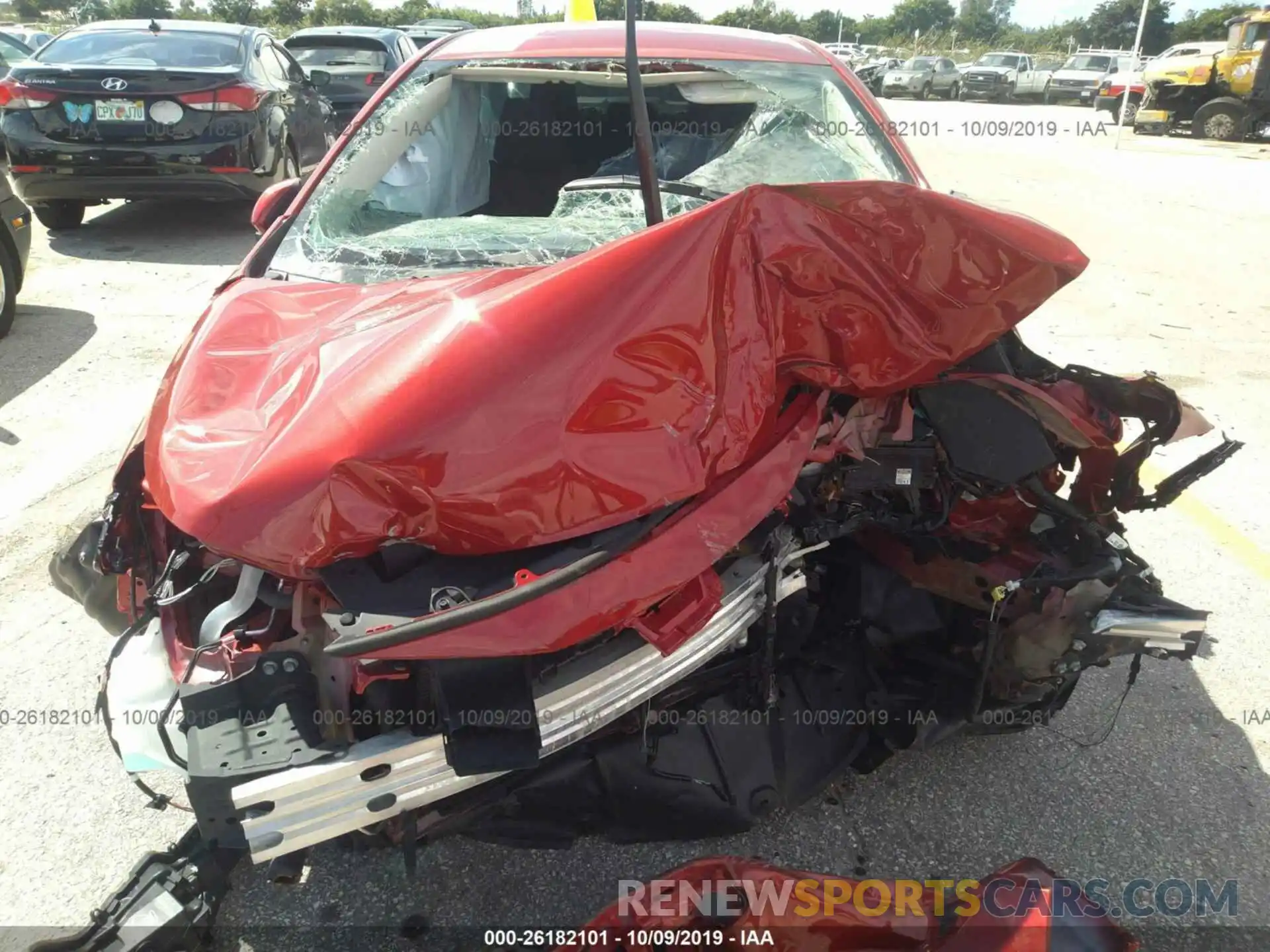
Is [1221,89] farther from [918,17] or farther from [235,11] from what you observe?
[918,17]

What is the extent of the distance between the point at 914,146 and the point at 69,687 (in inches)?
656

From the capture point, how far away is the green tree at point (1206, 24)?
40031 millimetres

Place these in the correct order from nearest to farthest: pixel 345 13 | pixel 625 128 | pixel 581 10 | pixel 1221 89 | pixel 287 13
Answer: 1. pixel 625 128
2. pixel 581 10
3. pixel 1221 89
4. pixel 345 13
5. pixel 287 13

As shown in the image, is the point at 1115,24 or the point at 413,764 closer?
the point at 413,764

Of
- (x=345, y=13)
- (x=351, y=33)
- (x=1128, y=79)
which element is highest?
(x=345, y=13)

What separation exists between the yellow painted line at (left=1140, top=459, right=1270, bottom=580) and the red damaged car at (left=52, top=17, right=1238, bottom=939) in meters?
1.33

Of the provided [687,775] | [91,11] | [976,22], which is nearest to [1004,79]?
[687,775]

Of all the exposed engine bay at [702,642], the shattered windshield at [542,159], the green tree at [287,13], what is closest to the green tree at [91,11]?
the green tree at [287,13]

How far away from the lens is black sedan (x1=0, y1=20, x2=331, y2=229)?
6.60m

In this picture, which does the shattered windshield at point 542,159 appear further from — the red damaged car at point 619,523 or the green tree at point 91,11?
the green tree at point 91,11

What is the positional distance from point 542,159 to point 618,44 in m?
0.62

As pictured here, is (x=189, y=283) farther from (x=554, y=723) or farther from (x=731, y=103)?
(x=554, y=723)

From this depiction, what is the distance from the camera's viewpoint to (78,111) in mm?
6605

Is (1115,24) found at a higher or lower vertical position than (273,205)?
higher
